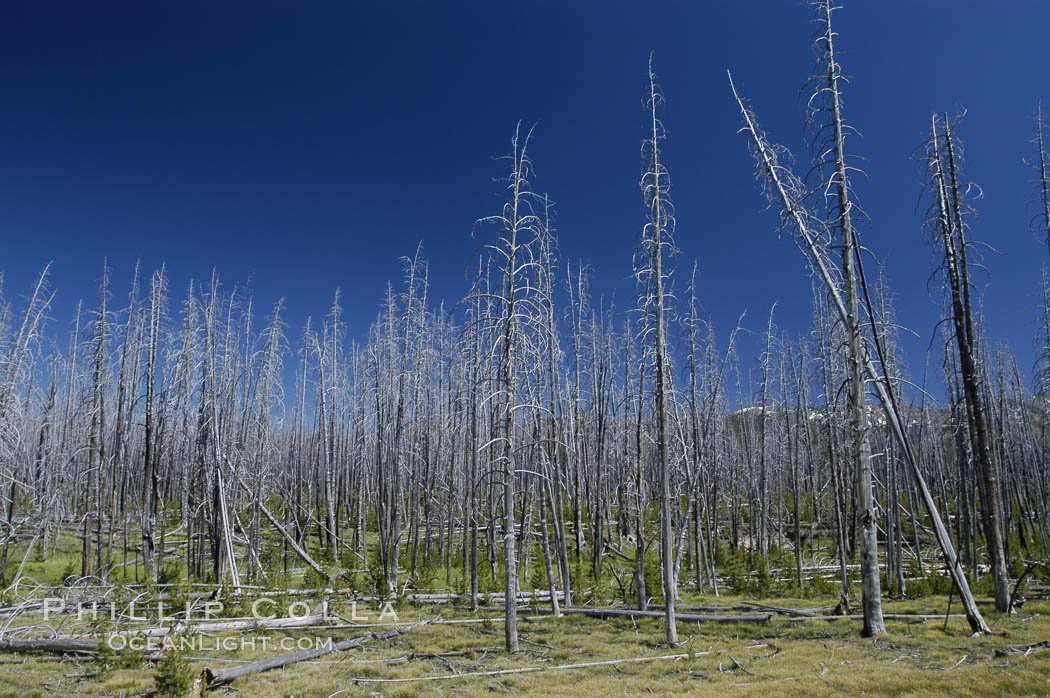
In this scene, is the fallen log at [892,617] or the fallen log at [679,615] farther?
the fallen log at [679,615]

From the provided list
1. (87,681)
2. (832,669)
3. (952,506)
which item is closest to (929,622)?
(832,669)

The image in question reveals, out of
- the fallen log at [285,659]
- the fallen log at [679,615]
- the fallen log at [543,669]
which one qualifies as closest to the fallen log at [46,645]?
the fallen log at [285,659]

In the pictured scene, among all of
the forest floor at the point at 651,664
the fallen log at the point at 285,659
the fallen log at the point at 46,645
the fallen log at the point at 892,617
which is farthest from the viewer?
the fallen log at the point at 892,617

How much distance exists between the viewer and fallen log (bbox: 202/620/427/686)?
7.83m

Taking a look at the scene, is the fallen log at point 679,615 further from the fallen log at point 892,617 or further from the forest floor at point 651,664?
the fallen log at point 892,617

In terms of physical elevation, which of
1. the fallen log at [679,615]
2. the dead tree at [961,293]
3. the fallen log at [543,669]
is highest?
the dead tree at [961,293]

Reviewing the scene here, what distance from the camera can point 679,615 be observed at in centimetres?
1300

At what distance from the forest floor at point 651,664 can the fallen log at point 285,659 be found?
0.13m

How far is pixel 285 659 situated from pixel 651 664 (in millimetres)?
6192

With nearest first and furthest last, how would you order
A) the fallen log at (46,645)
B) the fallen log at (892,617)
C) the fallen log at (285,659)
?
1. the fallen log at (285,659)
2. the fallen log at (46,645)
3. the fallen log at (892,617)

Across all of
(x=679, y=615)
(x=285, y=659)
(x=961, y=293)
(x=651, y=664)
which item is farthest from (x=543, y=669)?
(x=961, y=293)

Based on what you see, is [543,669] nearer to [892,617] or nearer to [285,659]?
[285,659]

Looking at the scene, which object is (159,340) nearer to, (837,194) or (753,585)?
(837,194)

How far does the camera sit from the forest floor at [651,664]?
7262mm
